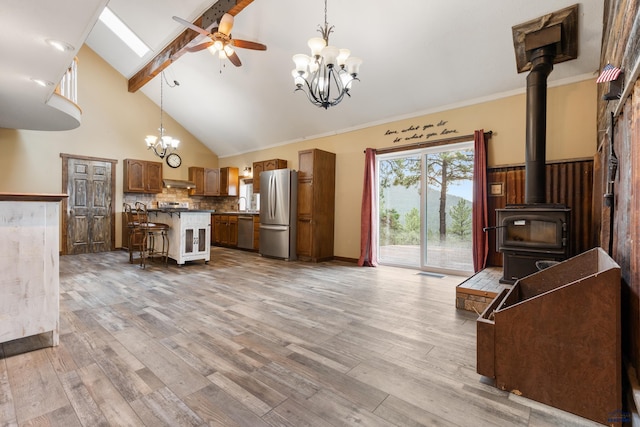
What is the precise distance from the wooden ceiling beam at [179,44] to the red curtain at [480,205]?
3716 millimetres

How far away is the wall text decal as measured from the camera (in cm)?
452

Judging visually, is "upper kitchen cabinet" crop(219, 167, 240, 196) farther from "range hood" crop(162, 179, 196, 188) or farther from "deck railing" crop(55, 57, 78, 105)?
"deck railing" crop(55, 57, 78, 105)

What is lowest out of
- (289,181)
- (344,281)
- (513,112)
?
(344,281)

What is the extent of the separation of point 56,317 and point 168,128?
6.89 metres

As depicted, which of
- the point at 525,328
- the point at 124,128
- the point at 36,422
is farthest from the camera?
the point at 124,128

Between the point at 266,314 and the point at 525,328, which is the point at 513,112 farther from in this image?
the point at 266,314

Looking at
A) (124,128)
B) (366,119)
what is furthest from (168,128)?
(366,119)

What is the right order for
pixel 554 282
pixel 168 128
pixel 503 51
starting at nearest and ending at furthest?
pixel 554 282
pixel 503 51
pixel 168 128

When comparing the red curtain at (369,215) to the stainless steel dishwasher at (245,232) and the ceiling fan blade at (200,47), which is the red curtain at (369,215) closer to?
the stainless steel dishwasher at (245,232)

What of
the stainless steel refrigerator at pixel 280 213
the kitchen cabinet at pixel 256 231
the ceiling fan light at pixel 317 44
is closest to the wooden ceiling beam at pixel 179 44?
the ceiling fan light at pixel 317 44

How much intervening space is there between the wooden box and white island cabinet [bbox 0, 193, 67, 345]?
9.41 feet

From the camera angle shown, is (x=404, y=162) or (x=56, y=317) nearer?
(x=56, y=317)

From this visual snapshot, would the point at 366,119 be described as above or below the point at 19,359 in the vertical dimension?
above

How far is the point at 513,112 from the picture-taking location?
392 centimetres
